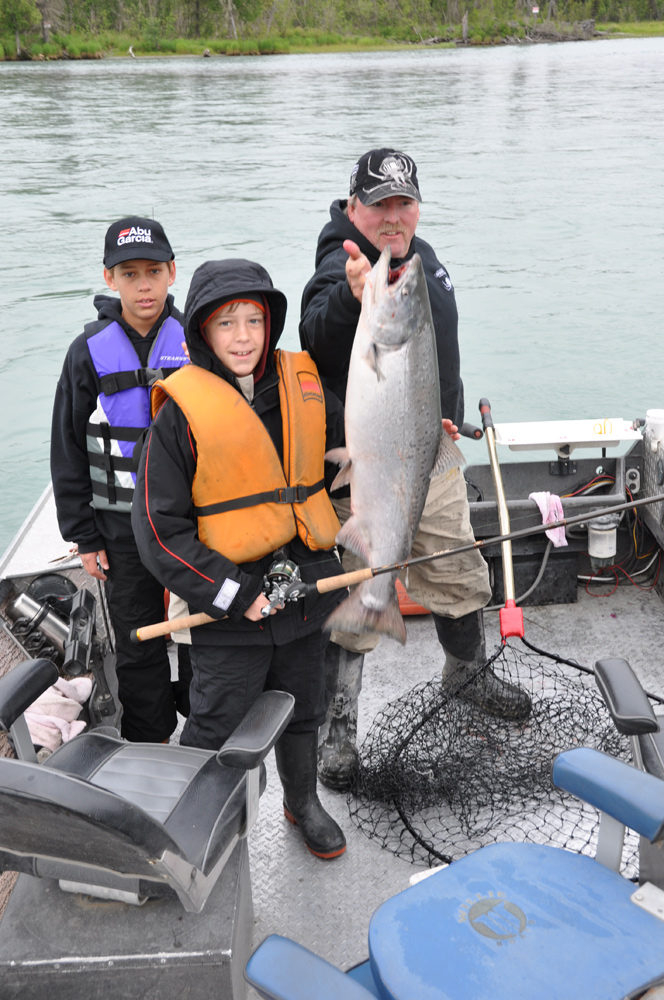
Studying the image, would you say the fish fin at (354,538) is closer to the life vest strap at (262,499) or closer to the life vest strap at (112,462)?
the life vest strap at (262,499)

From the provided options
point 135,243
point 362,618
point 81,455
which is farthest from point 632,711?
point 135,243

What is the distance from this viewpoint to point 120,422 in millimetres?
2904

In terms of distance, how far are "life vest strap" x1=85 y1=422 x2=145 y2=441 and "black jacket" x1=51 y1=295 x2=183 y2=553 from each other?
3.0 inches

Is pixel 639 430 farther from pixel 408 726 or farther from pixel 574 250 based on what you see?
pixel 574 250

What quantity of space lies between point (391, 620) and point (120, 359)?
47.6 inches

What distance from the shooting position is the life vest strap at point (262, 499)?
7.95 ft

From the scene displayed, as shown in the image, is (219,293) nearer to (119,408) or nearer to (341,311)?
(341,311)

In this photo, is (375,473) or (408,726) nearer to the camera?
(375,473)

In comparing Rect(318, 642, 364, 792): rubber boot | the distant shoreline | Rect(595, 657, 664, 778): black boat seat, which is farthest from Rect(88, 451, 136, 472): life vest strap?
the distant shoreline

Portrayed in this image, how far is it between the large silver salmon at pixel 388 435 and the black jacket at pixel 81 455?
2.72 ft

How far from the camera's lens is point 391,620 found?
2650 millimetres

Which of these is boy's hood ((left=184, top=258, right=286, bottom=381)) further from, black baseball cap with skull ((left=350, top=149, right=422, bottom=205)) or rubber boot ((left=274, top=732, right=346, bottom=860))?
rubber boot ((left=274, top=732, right=346, bottom=860))

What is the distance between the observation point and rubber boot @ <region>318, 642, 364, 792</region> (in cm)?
307

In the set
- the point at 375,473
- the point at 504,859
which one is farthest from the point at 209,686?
the point at 504,859
